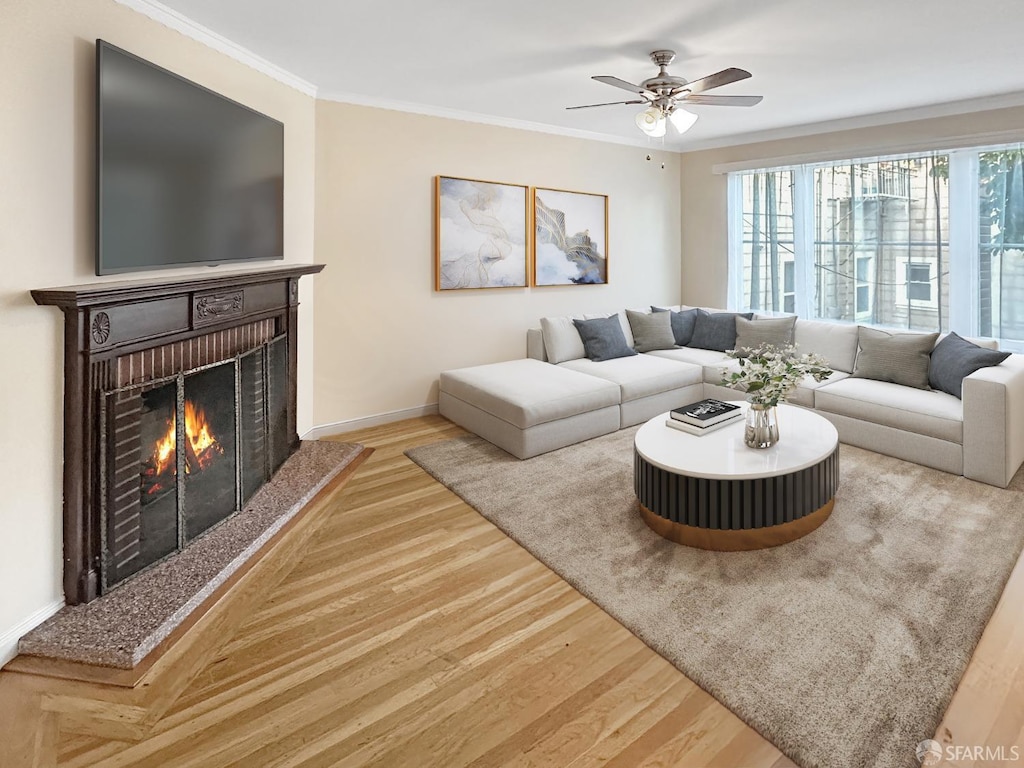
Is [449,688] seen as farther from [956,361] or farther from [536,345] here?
[956,361]

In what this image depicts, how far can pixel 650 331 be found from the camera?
5500 millimetres

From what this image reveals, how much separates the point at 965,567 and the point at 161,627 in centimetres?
331

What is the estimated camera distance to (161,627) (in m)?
2.07

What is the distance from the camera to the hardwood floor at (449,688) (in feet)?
5.38

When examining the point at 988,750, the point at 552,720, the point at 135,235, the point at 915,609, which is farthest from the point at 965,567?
the point at 135,235

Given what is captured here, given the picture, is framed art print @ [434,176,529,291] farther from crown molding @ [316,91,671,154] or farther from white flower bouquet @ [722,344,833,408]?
white flower bouquet @ [722,344,833,408]

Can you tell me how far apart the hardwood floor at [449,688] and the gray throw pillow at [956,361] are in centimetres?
164

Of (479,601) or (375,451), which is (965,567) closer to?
(479,601)

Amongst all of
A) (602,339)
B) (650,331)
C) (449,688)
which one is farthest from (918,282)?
(449,688)

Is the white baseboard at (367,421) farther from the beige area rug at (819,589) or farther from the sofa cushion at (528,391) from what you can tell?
the beige area rug at (819,589)

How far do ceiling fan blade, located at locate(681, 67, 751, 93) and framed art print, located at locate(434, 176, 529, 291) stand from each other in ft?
7.02

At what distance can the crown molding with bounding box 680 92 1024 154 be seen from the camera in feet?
14.2

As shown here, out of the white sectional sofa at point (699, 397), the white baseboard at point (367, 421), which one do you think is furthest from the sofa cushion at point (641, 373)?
the white baseboard at point (367, 421)

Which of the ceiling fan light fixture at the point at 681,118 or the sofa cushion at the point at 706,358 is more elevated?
the ceiling fan light fixture at the point at 681,118
